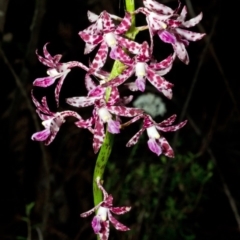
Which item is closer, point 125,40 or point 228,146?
point 125,40

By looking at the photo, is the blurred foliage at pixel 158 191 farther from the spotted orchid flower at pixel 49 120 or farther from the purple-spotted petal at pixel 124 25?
the purple-spotted petal at pixel 124 25

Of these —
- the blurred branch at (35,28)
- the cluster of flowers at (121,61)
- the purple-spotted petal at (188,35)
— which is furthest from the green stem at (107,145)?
the blurred branch at (35,28)

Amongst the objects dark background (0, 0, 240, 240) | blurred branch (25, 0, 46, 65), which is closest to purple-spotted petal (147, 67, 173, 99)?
dark background (0, 0, 240, 240)

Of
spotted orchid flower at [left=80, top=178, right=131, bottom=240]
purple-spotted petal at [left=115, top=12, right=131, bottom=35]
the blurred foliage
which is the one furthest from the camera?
the blurred foliage

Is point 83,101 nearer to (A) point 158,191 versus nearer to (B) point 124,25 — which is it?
(B) point 124,25

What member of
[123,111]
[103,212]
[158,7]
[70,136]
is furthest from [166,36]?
[70,136]

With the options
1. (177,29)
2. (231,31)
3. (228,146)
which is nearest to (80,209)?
(228,146)

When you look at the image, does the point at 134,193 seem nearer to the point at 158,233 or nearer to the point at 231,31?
the point at 158,233

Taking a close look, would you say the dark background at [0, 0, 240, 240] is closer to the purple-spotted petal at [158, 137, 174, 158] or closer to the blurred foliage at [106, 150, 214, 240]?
the blurred foliage at [106, 150, 214, 240]
